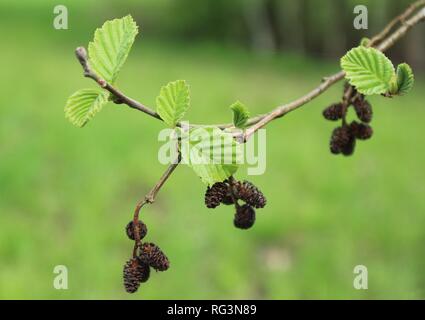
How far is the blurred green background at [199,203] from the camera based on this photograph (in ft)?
15.0

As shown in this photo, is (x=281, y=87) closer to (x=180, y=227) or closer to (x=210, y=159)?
(x=180, y=227)

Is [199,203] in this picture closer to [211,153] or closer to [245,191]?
[245,191]

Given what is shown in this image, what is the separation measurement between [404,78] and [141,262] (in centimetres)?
49

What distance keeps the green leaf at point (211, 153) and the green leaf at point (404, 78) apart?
0.33 meters

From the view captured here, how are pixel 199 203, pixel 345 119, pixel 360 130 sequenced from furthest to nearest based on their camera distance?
pixel 199 203
pixel 360 130
pixel 345 119

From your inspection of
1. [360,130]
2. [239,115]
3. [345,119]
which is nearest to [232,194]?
[239,115]

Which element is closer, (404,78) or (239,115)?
(239,115)

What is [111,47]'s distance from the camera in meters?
0.86

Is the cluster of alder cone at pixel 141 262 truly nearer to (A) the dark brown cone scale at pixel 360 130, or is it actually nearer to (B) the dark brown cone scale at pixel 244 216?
(B) the dark brown cone scale at pixel 244 216

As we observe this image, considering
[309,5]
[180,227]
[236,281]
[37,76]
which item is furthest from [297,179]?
[309,5]

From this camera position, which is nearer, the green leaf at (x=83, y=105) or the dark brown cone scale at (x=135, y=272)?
the green leaf at (x=83, y=105)

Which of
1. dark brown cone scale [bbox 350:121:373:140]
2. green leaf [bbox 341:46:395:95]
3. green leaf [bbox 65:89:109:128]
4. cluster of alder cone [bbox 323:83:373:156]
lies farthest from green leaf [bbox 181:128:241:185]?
dark brown cone scale [bbox 350:121:373:140]

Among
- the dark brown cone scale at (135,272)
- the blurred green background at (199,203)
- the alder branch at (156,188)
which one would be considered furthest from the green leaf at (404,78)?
the blurred green background at (199,203)

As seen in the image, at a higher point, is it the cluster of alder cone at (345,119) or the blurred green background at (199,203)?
the blurred green background at (199,203)
